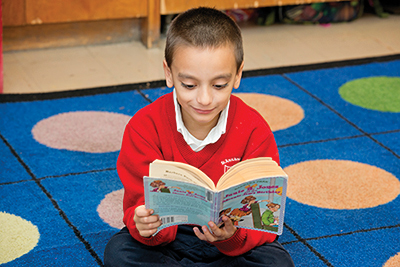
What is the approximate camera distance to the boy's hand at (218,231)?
37.6 inches

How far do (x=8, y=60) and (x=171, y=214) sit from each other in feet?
5.32

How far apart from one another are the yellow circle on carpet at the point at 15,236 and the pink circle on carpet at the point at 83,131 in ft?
1.28

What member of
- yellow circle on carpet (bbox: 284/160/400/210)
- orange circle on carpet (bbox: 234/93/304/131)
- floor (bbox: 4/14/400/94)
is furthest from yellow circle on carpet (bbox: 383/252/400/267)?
floor (bbox: 4/14/400/94)

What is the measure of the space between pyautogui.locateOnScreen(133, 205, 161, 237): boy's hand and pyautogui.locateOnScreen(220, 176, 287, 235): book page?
13 centimetres

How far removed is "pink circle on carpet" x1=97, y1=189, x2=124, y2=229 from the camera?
1.38 metres

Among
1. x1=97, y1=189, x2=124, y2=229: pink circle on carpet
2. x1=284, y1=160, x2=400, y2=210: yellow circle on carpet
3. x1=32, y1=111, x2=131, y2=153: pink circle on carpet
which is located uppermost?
x1=32, y1=111, x2=131, y2=153: pink circle on carpet

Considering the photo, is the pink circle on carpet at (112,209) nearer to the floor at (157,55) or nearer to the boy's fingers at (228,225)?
the boy's fingers at (228,225)

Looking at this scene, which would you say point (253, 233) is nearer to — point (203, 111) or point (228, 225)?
point (228, 225)

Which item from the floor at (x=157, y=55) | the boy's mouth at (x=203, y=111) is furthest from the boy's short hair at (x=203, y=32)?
the floor at (x=157, y=55)

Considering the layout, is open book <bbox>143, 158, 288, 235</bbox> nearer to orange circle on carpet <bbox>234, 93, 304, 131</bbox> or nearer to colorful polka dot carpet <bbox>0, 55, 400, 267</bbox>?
colorful polka dot carpet <bbox>0, 55, 400, 267</bbox>

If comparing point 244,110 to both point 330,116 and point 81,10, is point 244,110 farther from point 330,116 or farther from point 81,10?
point 81,10

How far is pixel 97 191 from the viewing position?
150 cm

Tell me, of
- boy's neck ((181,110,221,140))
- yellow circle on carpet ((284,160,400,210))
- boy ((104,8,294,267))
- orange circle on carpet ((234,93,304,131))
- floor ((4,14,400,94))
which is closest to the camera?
boy ((104,8,294,267))

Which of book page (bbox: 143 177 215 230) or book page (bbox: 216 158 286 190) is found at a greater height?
book page (bbox: 216 158 286 190)
